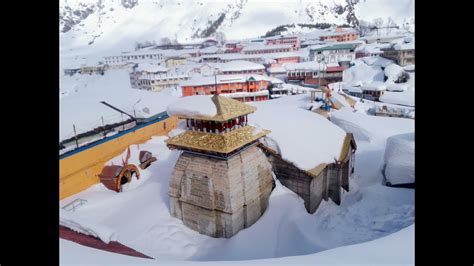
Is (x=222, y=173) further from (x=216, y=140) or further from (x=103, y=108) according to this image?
(x=103, y=108)

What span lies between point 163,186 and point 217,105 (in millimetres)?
3063

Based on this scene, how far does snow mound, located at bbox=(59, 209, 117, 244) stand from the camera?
4.95m

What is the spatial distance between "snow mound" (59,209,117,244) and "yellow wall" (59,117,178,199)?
2596 mm

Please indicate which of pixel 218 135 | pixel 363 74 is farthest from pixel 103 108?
pixel 363 74

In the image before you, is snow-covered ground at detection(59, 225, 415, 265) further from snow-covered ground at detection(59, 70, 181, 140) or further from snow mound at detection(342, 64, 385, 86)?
snow mound at detection(342, 64, 385, 86)

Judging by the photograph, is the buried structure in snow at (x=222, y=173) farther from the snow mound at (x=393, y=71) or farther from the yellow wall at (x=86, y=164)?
the snow mound at (x=393, y=71)

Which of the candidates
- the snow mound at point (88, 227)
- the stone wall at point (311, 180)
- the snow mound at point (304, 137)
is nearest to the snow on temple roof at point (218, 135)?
the stone wall at point (311, 180)

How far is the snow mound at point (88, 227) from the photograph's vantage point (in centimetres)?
495

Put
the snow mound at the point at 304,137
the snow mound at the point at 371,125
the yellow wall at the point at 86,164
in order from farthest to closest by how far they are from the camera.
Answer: the snow mound at the point at 371,125
the yellow wall at the point at 86,164
the snow mound at the point at 304,137

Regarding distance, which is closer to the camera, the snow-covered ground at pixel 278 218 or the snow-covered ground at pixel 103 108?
the snow-covered ground at pixel 278 218


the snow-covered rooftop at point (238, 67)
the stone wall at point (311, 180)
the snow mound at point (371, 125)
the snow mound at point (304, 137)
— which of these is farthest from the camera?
the snow-covered rooftop at point (238, 67)

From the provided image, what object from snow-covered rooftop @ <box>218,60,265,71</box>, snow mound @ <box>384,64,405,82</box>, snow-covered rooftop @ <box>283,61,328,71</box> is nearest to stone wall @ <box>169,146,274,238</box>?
snow-covered rooftop @ <box>218,60,265,71</box>

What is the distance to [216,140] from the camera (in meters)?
6.25

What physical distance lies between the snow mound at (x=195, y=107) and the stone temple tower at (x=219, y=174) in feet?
0.28
